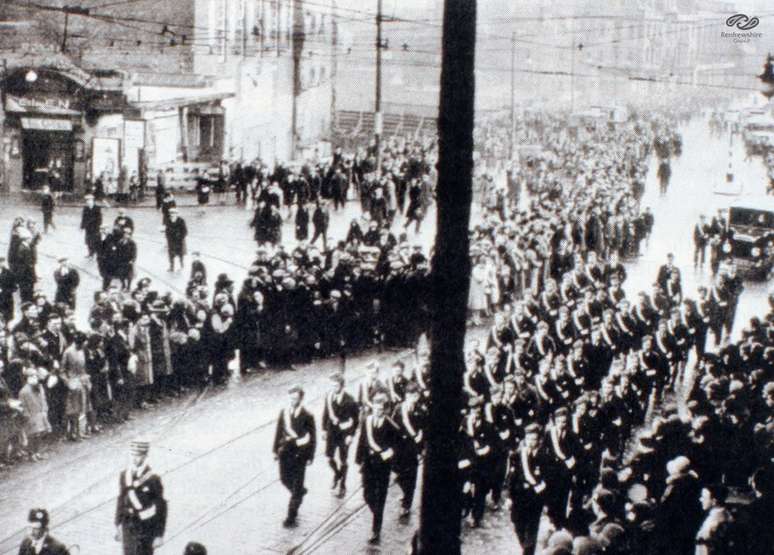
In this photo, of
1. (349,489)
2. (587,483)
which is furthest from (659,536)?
(349,489)

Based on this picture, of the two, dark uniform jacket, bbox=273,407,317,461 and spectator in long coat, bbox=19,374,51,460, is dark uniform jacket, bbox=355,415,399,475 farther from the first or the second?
spectator in long coat, bbox=19,374,51,460

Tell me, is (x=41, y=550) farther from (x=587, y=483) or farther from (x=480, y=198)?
(x=480, y=198)

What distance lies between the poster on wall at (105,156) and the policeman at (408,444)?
20863 mm

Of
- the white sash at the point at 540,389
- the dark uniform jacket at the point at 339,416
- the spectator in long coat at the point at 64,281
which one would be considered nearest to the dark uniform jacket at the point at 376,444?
the dark uniform jacket at the point at 339,416

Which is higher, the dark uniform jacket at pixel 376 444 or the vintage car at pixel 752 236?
the vintage car at pixel 752 236

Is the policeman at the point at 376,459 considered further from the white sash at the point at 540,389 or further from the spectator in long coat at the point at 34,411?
the spectator in long coat at the point at 34,411

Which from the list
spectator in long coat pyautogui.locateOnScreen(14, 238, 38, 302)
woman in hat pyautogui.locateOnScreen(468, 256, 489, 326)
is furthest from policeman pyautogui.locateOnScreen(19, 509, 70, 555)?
woman in hat pyautogui.locateOnScreen(468, 256, 489, 326)

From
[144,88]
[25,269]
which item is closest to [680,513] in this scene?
[25,269]

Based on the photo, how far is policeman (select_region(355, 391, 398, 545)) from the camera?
11117 millimetres

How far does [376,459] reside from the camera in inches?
438

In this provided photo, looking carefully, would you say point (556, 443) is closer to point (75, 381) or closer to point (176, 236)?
point (75, 381)

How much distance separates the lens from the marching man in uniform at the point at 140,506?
935cm

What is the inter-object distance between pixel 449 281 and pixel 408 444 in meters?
6.15

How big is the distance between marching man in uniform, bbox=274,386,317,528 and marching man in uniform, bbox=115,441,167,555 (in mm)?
2003
